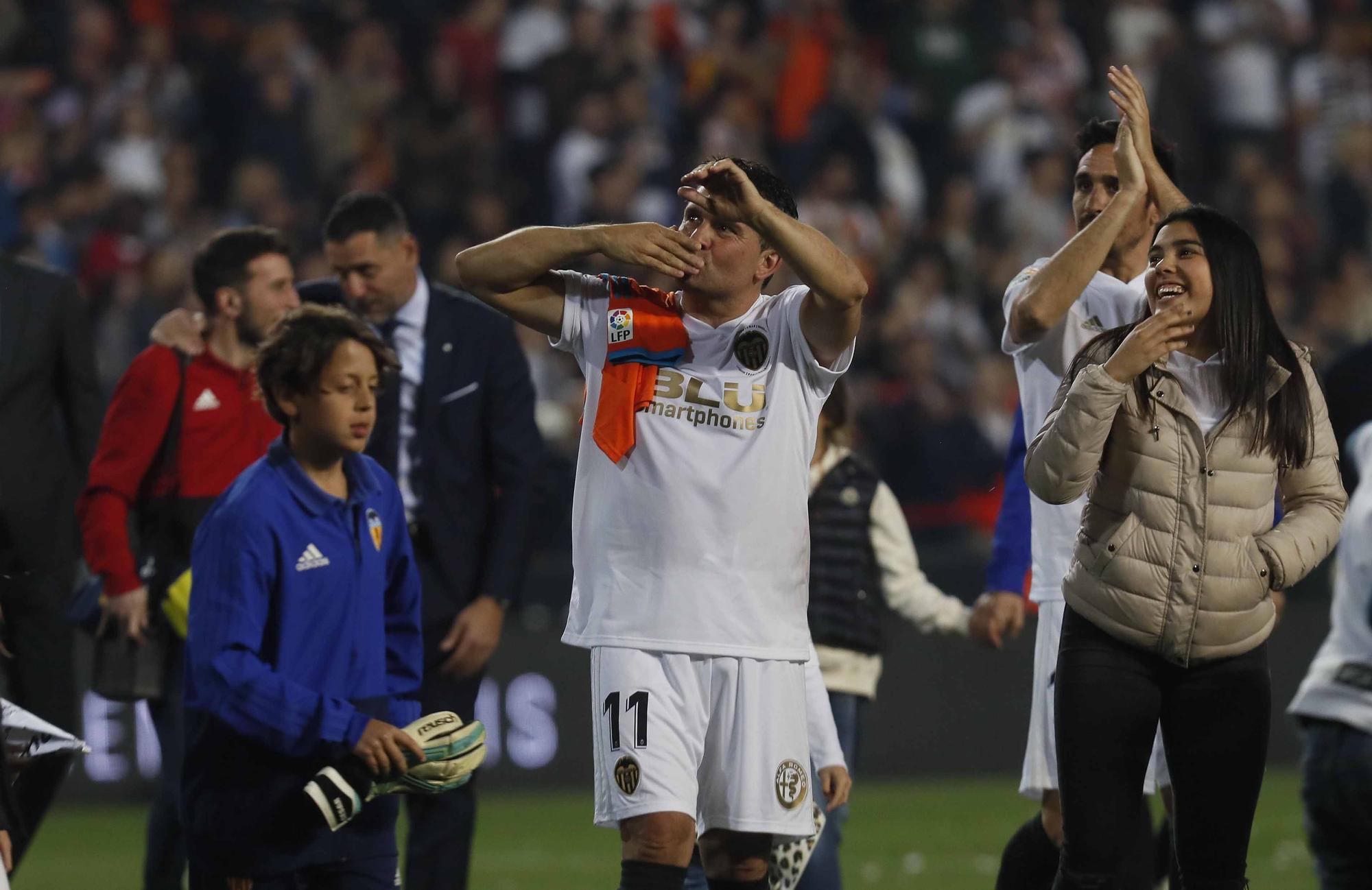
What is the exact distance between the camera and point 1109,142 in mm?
6348

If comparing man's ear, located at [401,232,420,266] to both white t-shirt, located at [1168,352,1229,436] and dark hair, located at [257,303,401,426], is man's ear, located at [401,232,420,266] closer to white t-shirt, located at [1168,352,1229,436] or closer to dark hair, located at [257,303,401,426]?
dark hair, located at [257,303,401,426]

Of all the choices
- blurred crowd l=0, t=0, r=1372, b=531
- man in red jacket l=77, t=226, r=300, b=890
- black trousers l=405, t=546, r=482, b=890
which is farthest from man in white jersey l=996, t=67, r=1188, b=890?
blurred crowd l=0, t=0, r=1372, b=531

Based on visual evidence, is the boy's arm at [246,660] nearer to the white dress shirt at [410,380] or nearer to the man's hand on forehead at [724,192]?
the man's hand on forehead at [724,192]

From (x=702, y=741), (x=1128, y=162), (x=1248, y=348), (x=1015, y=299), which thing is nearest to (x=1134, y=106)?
(x=1128, y=162)

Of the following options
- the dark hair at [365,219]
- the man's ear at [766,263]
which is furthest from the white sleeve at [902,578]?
the man's ear at [766,263]

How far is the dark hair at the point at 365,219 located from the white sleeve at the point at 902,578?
1.99 m

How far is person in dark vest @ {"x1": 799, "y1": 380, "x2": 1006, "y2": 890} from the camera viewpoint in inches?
285

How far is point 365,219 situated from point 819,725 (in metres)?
2.37

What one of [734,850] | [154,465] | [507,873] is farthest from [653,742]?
[507,873]

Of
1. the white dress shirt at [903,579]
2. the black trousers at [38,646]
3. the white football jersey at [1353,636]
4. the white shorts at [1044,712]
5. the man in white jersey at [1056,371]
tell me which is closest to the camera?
the white football jersey at [1353,636]

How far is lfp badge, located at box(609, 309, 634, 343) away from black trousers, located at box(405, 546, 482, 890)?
5.83 ft

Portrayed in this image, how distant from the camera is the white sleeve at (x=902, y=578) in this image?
7680mm

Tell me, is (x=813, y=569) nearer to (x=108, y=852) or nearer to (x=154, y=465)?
(x=154, y=465)

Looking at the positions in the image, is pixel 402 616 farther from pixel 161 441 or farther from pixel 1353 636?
pixel 1353 636
